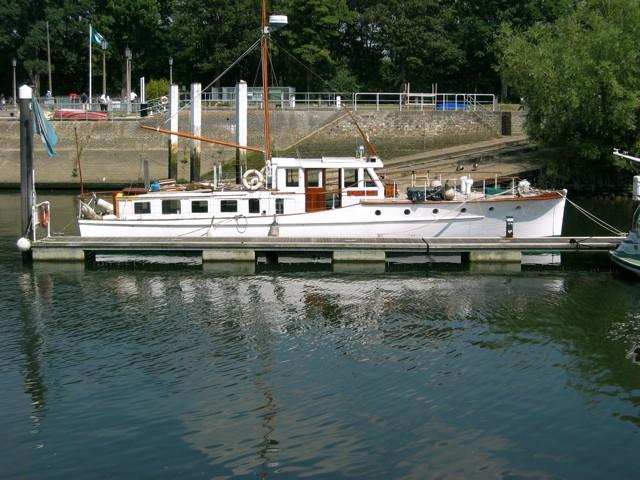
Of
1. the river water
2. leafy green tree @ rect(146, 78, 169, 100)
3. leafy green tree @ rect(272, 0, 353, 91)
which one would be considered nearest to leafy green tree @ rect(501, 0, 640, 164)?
the river water

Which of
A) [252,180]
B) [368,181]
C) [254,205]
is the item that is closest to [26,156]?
[252,180]

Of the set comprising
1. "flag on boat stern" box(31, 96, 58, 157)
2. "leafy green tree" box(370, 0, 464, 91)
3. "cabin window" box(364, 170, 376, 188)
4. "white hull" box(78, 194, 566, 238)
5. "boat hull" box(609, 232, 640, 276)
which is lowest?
"boat hull" box(609, 232, 640, 276)

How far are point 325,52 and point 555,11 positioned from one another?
16985mm

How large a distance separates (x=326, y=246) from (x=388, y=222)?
261 cm

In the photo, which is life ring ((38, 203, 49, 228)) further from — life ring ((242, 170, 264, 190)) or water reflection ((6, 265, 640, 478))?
life ring ((242, 170, 264, 190))

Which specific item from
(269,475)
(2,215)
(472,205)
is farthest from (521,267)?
(2,215)

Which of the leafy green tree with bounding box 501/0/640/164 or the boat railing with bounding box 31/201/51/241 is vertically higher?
the leafy green tree with bounding box 501/0/640/164

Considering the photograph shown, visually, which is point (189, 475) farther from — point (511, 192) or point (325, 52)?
point (325, 52)

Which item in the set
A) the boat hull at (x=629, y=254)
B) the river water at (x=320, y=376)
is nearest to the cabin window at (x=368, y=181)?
the river water at (x=320, y=376)

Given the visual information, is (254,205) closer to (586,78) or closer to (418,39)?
(586,78)

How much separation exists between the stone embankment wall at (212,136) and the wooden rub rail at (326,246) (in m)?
23.5

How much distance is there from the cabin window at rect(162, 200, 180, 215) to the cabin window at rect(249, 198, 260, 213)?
2.55 meters

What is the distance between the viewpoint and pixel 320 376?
17922 millimetres

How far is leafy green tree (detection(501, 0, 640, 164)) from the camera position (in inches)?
1657
